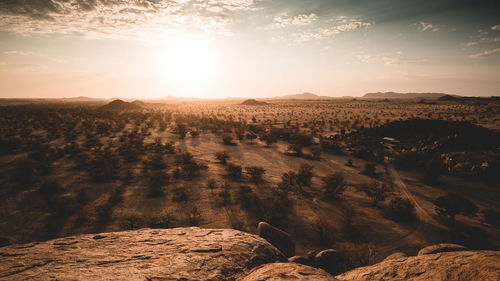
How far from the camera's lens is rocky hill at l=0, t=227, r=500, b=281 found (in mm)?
3242

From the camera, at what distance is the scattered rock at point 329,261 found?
15.8ft

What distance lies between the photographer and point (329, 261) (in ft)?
16.0

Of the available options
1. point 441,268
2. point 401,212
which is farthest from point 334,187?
point 441,268

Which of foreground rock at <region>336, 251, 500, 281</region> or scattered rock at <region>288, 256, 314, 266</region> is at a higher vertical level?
foreground rock at <region>336, 251, 500, 281</region>

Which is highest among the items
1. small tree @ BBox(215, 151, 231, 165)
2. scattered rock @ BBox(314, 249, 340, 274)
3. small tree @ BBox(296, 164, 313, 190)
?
small tree @ BBox(215, 151, 231, 165)

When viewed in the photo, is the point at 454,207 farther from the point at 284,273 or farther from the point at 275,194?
the point at 284,273

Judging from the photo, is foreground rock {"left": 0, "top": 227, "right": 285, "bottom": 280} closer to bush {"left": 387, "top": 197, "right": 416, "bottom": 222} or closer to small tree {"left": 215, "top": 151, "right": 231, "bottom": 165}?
bush {"left": 387, "top": 197, "right": 416, "bottom": 222}

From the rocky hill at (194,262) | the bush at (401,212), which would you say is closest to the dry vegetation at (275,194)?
the bush at (401,212)

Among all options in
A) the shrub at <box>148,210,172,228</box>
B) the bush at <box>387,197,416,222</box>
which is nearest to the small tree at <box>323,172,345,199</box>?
the bush at <box>387,197,416,222</box>

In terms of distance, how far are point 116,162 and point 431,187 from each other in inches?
763

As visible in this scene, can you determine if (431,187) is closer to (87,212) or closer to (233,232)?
(233,232)

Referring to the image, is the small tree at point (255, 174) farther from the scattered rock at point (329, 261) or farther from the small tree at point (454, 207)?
the small tree at point (454, 207)

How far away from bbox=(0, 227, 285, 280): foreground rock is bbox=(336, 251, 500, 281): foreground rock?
6.60ft

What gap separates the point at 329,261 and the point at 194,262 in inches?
131
